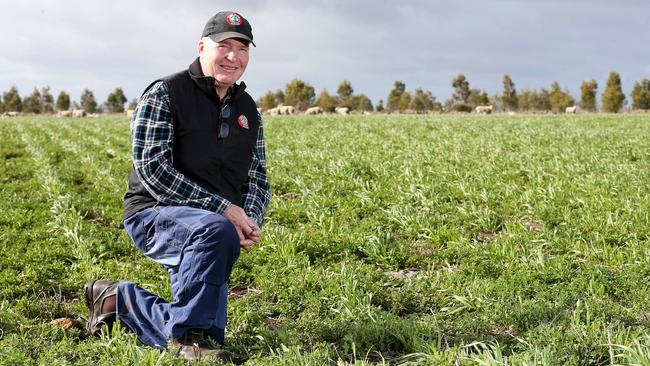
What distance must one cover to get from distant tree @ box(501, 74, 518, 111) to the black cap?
3866 inches

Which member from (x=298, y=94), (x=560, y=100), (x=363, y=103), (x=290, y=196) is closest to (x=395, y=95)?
(x=363, y=103)

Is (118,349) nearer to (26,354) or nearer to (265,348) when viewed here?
(26,354)

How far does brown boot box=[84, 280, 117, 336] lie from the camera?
4.48 m

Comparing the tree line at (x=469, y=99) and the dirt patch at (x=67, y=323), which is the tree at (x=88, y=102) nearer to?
the tree line at (x=469, y=99)

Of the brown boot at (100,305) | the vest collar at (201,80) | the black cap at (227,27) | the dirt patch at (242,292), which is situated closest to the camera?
the black cap at (227,27)

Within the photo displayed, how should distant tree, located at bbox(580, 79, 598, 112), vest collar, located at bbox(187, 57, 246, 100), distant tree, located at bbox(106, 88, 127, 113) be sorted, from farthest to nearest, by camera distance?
distant tree, located at bbox(106, 88, 127, 113) → distant tree, located at bbox(580, 79, 598, 112) → vest collar, located at bbox(187, 57, 246, 100)

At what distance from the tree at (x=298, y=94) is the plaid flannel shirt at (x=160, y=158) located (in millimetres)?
103821

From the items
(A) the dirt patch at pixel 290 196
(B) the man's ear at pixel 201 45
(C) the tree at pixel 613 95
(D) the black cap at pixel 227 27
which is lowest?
(A) the dirt patch at pixel 290 196

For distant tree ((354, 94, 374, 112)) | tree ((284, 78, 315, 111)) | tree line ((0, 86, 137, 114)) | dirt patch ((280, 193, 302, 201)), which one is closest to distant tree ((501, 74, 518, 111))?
distant tree ((354, 94, 374, 112))

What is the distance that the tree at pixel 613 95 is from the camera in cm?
8088

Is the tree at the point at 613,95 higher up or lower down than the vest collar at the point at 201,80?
higher up

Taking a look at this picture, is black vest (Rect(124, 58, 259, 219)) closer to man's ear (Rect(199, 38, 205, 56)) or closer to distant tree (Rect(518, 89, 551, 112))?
man's ear (Rect(199, 38, 205, 56))

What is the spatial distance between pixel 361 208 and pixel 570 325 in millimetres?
4789

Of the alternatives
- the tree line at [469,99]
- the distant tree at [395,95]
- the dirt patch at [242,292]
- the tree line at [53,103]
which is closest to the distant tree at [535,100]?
the tree line at [469,99]
